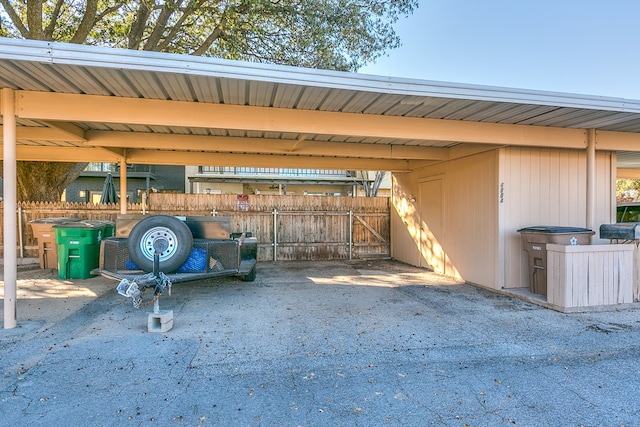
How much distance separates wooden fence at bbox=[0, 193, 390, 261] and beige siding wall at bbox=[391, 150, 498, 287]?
102cm

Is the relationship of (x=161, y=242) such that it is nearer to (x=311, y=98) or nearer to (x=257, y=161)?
(x=311, y=98)

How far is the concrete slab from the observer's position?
256cm

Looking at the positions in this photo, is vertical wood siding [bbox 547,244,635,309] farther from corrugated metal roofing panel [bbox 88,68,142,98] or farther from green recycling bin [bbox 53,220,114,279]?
green recycling bin [bbox 53,220,114,279]

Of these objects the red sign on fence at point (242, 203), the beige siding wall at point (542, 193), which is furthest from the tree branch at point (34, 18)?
the beige siding wall at point (542, 193)

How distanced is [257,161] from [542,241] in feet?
21.6

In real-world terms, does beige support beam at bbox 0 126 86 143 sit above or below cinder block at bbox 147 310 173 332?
above

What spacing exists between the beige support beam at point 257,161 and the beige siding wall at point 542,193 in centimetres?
362

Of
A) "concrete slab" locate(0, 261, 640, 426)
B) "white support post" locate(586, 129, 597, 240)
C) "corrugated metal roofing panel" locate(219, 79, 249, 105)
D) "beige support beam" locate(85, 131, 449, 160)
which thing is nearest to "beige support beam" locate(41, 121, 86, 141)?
"beige support beam" locate(85, 131, 449, 160)

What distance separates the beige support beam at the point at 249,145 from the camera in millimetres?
7156

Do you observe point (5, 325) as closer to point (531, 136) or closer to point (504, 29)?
point (531, 136)

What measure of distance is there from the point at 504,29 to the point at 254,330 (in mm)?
12804

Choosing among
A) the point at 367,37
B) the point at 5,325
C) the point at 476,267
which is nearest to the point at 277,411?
the point at 5,325

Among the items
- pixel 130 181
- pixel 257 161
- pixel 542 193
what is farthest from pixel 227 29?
pixel 130 181

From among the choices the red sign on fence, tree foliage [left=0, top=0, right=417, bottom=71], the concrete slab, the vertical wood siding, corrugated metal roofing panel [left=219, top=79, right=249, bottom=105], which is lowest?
the concrete slab
